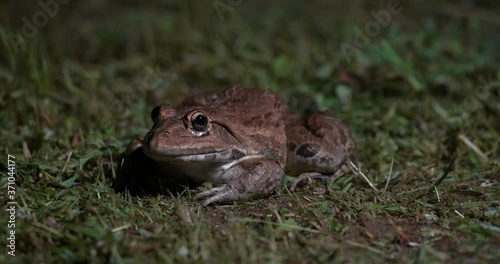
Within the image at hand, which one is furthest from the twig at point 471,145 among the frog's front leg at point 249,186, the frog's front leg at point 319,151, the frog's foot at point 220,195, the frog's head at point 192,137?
the frog's foot at point 220,195

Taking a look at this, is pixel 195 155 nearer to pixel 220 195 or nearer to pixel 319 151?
pixel 220 195

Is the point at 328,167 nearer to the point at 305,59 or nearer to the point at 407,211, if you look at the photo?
the point at 407,211

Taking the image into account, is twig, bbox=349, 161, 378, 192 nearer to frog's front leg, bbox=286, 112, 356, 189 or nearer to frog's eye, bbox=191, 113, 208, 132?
frog's front leg, bbox=286, 112, 356, 189

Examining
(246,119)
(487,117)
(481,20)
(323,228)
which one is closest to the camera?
(323,228)

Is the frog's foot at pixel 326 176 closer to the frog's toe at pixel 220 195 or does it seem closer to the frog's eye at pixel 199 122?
the frog's toe at pixel 220 195

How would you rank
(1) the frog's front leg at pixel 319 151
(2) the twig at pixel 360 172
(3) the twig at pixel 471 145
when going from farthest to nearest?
(3) the twig at pixel 471 145
(1) the frog's front leg at pixel 319 151
(2) the twig at pixel 360 172

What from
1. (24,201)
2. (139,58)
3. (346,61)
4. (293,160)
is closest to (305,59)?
(346,61)
